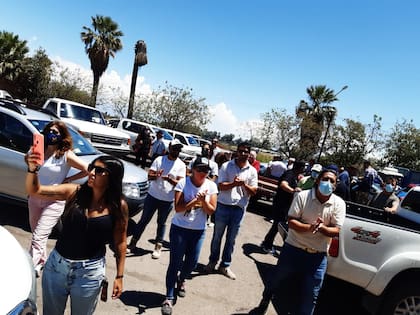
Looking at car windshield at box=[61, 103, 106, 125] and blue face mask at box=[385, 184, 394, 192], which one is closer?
blue face mask at box=[385, 184, 394, 192]

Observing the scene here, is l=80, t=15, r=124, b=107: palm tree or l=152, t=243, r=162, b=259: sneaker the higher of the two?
l=80, t=15, r=124, b=107: palm tree

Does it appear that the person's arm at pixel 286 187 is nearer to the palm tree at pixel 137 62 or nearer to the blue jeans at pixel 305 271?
the blue jeans at pixel 305 271

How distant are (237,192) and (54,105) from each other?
9248 mm

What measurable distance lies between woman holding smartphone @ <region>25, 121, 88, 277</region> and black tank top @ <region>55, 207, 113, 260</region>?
1.39m

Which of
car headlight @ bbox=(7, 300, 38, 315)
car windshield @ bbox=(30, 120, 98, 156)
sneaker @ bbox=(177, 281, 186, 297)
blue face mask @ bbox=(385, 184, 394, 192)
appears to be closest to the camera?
car headlight @ bbox=(7, 300, 38, 315)

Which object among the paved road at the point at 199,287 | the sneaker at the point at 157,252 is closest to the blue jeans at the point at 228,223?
the paved road at the point at 199,287

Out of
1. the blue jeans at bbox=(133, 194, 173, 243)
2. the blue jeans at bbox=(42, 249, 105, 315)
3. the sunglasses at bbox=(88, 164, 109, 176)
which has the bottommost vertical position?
the blue jeans at bbox=(133, 194, 173, 243)

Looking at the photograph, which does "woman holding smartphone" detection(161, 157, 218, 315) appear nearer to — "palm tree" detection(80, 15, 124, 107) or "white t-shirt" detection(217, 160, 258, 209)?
"white t-shirt" detection(217, 160, 258, 209)

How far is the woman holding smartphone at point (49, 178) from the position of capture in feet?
11.7

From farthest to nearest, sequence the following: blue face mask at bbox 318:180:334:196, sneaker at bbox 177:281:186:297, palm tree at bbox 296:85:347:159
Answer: palm tree at bbox 296:85:347:159
sneaker at bbox 177:281:186:297
blue face mask at bbox 318:180:334:196

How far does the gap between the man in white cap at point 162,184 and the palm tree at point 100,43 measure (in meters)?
28.8

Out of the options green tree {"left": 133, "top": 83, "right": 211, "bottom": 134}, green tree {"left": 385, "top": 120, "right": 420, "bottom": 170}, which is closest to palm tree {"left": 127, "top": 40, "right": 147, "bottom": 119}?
green tree {"left": 133, "top": 83, "right": 211, "bottom": 134}

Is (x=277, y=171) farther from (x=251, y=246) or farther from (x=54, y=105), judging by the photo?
(x=54, y=105)

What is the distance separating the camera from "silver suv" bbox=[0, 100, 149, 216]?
523cm
